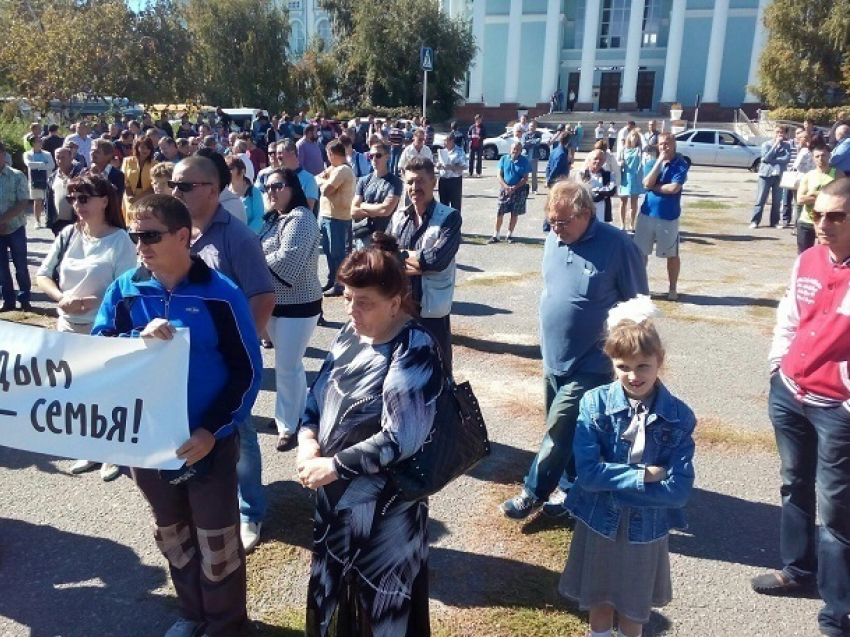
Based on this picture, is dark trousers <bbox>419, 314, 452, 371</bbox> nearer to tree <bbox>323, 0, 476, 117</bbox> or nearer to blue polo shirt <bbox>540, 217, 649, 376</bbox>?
blue polo shirt <bbox>540, 217, 649, 376</bbox>

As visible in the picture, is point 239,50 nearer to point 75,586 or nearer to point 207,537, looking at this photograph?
point 75,586

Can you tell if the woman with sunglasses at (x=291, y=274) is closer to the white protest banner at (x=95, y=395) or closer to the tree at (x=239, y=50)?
the white protest banner at (x=95, y=395)

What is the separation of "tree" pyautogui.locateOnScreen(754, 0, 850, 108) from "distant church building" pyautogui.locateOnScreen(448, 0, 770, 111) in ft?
27.0

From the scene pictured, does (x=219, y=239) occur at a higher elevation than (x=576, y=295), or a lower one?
higher

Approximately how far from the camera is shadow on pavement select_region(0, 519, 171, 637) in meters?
3.22

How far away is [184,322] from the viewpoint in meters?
2.68

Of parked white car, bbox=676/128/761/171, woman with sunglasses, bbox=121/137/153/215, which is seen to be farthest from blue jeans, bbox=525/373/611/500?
parked white car, bbox=676/128/761/171

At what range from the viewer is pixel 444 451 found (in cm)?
234

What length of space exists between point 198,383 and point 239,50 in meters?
42.2

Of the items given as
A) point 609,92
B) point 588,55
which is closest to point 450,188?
point 588,55

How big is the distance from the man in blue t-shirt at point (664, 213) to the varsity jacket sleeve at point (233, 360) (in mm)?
6973

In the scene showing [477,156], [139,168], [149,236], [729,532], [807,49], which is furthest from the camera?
[807,49]

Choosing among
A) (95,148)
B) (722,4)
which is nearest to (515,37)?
(722,4)

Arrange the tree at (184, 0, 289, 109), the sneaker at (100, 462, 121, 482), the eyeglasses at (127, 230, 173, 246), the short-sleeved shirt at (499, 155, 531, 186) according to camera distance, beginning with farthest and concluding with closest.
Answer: the tree at (184, 0, 289, 109) < the short-sleeved shirt at (499, 155, 531, 186) < the sneaker at (100, 462, 121, 482) < the eyeglasses at (127, 230, 173, 246)
